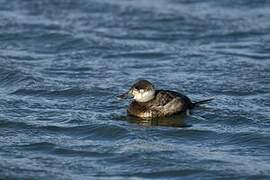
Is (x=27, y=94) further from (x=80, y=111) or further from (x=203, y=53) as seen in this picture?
(x=203, y=53)

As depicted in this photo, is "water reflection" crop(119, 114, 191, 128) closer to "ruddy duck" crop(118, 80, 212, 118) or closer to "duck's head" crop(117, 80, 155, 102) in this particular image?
"ruddy duck" crop(118, 80, 212, 118)

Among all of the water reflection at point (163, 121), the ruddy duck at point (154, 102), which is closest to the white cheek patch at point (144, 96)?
the ruddy duck at point (154, 102)

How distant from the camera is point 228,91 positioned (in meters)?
14.8

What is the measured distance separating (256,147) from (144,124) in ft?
5.92

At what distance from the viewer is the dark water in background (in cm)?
1134

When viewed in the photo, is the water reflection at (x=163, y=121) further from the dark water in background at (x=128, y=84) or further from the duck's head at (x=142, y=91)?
the duck's head at (x=142, y=91)

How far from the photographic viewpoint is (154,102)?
13.7 metres

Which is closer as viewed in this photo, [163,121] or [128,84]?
[163,121]

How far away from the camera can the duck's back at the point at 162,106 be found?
13.6 m

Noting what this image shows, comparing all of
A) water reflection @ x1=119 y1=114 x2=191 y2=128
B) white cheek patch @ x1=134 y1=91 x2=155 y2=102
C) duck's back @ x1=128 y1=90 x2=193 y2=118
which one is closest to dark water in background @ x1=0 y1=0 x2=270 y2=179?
water reflection @ x1=119 y1=114 x2=191 y2=128

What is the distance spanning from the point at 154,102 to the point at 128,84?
Answer: 1711mm

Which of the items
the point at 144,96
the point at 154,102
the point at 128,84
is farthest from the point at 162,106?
the point at 128,84

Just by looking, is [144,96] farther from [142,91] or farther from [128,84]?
[128,84]

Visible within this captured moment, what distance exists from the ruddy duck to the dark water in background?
147 mm
